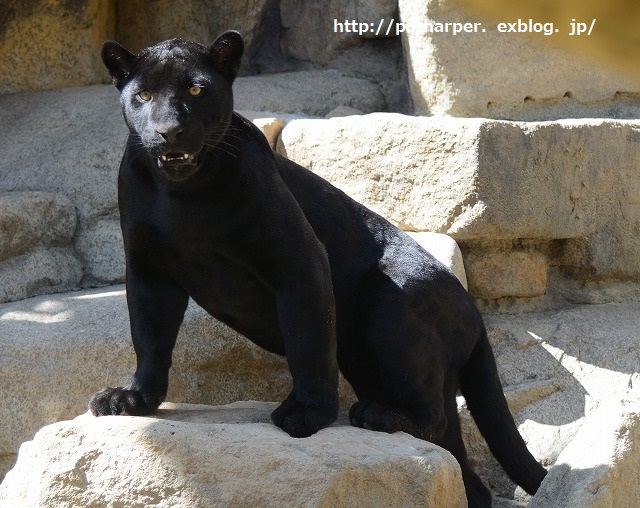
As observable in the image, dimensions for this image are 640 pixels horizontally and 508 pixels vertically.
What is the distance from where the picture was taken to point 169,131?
10.3 ft

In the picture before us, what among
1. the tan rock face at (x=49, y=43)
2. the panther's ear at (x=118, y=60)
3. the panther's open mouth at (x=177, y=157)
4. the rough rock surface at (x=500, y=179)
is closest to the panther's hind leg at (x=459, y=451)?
the rough rock surface at (x=500, y=179)

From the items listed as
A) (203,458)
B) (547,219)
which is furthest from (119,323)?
(547,219)

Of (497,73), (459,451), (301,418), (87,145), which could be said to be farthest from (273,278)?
(87,145)

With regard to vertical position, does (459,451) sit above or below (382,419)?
below

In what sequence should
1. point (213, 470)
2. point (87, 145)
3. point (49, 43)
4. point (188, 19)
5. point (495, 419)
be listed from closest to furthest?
point (213, 470) → point (495, 419) → point (87, 145) → point (49, 43) → point (188, 19)

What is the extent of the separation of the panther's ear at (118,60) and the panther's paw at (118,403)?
3.24 feet

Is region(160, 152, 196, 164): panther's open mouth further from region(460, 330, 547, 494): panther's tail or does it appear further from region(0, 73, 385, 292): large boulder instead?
region(0, 73, 385, 292): large boulder

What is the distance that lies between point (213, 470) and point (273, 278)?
2.56ft

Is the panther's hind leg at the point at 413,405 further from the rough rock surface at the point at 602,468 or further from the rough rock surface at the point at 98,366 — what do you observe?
the rough rock surface at the point at 98,366

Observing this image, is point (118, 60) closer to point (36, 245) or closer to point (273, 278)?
point (273, 278)

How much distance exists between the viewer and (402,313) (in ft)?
12.3

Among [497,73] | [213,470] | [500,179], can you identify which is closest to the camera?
[213,470]

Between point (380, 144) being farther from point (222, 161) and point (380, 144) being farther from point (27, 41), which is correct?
point (27, 41)

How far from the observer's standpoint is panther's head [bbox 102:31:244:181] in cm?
320
